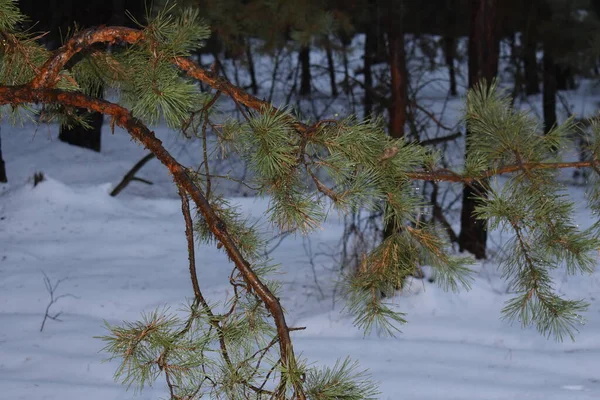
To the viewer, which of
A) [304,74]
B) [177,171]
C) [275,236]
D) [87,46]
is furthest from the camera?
[304,74]

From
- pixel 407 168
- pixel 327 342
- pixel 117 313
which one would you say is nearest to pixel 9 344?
pixel 117 313

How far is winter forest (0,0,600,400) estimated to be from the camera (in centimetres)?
174

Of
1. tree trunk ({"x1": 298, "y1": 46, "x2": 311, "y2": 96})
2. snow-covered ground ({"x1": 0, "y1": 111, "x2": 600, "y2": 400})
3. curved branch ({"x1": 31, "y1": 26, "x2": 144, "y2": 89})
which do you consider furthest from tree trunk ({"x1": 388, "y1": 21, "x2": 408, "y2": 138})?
curved branch ({"x1": 31, "y1": 26, "x2": 144, "y2": 89})

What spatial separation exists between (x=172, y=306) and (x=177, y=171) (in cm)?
281

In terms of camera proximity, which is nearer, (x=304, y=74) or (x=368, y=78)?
(x=368, y=78)

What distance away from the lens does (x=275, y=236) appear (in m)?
2.41

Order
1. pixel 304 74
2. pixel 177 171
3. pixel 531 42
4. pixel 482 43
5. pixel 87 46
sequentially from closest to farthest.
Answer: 1. pixel 177 171
2. pixel 87 46
3. pixel 482 43
4. pixel 304 74
5. pixel 531 42

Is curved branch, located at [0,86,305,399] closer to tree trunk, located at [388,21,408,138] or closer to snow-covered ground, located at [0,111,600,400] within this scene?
snow-covered ground, located at [0,111,600,400]

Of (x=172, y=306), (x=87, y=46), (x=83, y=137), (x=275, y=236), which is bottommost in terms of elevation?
→ (x=172, y=306)

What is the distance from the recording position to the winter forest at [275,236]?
68.7 inches

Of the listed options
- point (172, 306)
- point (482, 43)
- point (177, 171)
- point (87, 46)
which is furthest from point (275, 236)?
point (482, 43)

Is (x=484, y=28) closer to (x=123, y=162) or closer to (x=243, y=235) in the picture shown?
(x=243, y=235)

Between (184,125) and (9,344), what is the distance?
2.30 m

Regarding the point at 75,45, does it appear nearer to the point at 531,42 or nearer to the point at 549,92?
the point at 549,92
